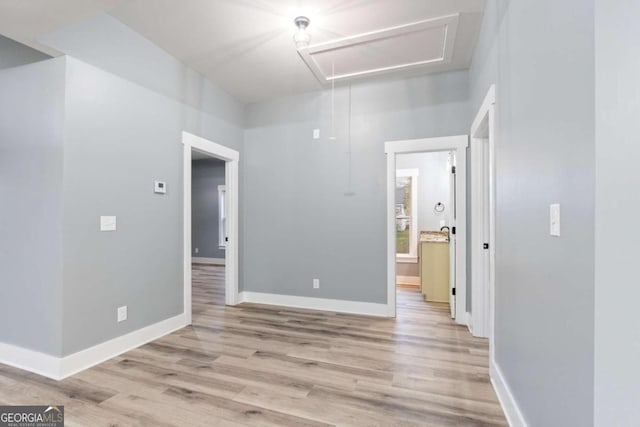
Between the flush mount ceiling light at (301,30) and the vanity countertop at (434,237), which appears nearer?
the flush mount ceiling light at (301,30)

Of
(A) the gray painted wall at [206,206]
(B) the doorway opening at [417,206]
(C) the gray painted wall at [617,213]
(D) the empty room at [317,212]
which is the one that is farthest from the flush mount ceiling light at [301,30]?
(A) the gray painted wall at [206,206]

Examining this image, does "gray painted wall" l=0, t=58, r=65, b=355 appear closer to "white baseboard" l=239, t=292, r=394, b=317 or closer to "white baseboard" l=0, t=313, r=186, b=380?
"white baseboard" l=0, t=313, r=186, b=380

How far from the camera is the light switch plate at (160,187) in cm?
298

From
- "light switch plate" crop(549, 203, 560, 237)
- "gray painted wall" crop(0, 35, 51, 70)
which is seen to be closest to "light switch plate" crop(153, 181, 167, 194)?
"gray painted wall" crop(0, 35, 51, 70)

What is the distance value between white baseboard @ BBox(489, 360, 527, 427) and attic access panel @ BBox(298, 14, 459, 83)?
109 inches

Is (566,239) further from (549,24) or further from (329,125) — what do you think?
(329,125)

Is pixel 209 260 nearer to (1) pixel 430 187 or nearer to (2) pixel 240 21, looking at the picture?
(1) pixel 430 187

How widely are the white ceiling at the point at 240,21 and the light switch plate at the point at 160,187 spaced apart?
4.20 ft

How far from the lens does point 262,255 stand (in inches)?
169

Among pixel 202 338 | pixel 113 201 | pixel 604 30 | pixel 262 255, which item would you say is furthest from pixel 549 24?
pixel 262 255

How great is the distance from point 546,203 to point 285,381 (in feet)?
6.52

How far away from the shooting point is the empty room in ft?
3.34

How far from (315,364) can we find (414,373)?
0.78m

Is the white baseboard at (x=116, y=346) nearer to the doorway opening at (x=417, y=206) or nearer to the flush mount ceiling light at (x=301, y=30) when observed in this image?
the flush mount ceiling light at (x=301, y=30)
